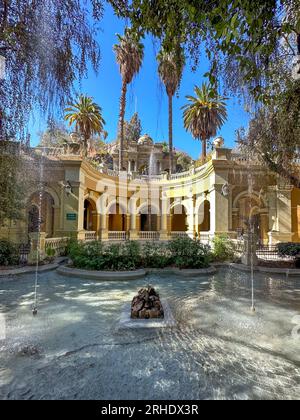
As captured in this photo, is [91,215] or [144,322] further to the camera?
[91,215]

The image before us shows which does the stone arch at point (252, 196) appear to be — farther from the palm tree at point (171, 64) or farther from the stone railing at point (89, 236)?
the palm tree at point (171, 64)

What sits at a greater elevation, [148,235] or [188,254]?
[148,235]

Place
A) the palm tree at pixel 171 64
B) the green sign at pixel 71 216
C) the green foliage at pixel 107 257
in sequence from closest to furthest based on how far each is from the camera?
the palm tree at pixel 171 64, the green foliage at pixel 107 257, the green sign at pixel 71 216

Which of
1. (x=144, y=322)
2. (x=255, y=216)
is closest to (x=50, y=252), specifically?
(x=144, y=322)

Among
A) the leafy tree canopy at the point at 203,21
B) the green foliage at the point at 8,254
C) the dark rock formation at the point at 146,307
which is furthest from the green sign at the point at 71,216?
the leafy tree canopy at the point at 203,21

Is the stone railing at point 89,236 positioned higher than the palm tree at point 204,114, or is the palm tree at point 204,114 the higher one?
the palm tree at point 204,114

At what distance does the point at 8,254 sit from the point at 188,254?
8.60 metres

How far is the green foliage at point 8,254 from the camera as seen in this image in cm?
1027

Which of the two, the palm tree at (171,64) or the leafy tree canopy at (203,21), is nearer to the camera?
the leafy tree canopy at (203,21)

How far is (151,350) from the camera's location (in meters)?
3.59

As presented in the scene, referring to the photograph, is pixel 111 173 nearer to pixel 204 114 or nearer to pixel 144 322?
pixel 204 114

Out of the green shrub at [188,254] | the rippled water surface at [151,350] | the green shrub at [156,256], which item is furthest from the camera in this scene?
the green shrub at [156,256]

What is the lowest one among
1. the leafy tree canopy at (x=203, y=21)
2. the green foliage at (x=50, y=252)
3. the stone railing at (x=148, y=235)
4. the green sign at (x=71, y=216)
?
the green foliage at (x=50, y=252)

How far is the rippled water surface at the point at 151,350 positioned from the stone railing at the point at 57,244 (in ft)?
17.8
